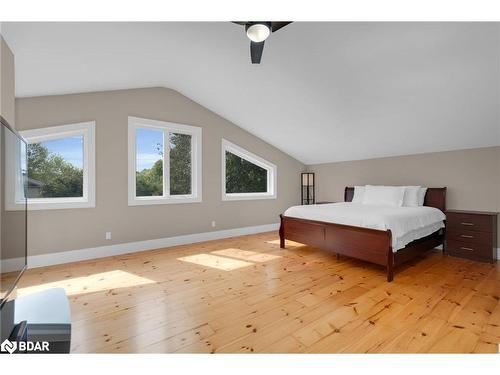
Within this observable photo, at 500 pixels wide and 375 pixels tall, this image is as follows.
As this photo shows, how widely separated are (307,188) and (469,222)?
10.7 ft

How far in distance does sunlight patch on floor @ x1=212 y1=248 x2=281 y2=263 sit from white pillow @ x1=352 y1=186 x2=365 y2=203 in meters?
2.11

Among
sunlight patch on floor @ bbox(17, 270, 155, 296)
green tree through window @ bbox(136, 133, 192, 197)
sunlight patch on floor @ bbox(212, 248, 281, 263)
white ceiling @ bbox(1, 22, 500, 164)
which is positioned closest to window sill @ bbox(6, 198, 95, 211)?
green tree through window @ bbox(136, 133, 192, 197)

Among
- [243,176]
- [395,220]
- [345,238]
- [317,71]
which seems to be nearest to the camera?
[395,220]

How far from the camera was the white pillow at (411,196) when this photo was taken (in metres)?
4.06

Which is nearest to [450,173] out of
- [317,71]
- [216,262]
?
[317,71]

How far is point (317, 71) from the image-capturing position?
3.10m

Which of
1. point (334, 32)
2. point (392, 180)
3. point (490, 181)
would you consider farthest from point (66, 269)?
point (490, 181)

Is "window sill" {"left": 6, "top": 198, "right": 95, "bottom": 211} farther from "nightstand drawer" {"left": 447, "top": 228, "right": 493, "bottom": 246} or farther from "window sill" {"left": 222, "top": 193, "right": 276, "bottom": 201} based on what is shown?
"nightstand drawer" {"left": 447, "top": 228, "right": 493, "bottom": 246}

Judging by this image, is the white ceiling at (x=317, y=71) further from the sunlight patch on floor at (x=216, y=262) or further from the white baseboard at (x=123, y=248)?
the sunlight patch on floor at (x=216, y=262)

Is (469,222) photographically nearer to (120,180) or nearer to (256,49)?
(256,49)

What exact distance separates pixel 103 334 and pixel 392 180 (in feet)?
16.2

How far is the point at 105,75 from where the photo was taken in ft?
10.7

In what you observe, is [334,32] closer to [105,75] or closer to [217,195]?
[105,75]

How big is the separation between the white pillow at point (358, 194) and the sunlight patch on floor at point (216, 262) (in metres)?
2.62
